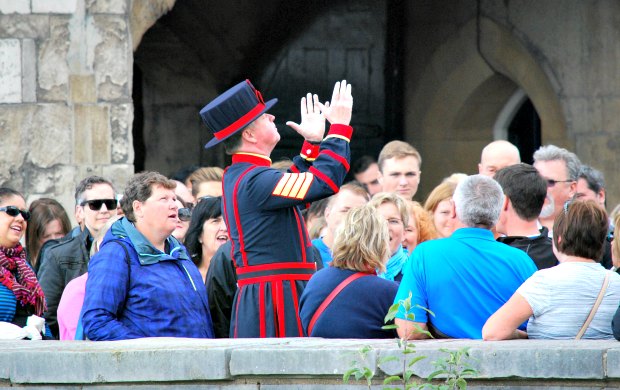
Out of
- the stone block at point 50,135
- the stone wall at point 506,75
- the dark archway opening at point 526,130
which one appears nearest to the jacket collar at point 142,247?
the stone block at point 50,135

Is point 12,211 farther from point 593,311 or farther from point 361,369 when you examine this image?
point 593,311

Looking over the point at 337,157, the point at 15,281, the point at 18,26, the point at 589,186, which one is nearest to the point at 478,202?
the point at 337,157

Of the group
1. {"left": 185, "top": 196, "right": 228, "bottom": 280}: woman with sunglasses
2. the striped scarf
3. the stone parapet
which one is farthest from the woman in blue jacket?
{"left": 185, "top": 196, "right": 228, "bottom": 280}: woman with sunglasses

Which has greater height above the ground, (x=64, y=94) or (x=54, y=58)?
(x=54, y=58)

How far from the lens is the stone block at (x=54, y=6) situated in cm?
896

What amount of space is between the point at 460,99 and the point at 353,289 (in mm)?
7494

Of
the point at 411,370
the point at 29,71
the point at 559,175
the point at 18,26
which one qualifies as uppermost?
the point at 18,26

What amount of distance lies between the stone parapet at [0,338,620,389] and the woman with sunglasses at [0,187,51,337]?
1.35 meters

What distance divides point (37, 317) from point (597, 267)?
2.66 meters

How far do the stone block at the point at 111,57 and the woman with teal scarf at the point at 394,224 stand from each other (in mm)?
2931

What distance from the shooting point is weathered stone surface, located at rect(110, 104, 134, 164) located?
9.06m

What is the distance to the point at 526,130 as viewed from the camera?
1289 cm

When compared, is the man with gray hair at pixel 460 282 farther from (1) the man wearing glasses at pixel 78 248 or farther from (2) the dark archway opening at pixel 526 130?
(2) the dark archway opening at pixel 526 130

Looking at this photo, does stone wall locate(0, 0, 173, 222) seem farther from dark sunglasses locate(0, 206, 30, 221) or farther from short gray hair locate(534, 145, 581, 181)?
short gray hair locate(534, 145, 581, 181)
